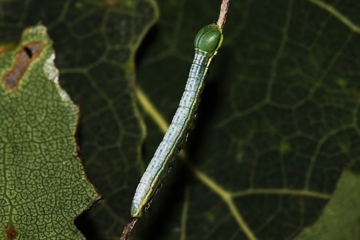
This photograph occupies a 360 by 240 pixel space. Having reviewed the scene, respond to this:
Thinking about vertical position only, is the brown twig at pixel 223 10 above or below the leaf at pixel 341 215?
above

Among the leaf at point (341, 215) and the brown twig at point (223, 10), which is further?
the leaf at point (341, 215)

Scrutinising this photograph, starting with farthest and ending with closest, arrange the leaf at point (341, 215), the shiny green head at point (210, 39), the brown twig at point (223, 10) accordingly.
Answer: the leaf at point (341, 215) < the shiny green head at point (210, 39) < the brown twig at point (223, 10)

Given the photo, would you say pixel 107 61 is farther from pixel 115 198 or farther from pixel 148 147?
pixel 115 198

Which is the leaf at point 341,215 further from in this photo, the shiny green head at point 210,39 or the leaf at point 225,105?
the shiny green head at point 210,39

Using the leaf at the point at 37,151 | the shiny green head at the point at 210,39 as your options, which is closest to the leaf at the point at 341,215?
the shiny green head at the point at 210,39

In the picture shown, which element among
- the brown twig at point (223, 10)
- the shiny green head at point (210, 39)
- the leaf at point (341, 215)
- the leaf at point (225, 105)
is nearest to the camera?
the brown twig at point (223, 10)

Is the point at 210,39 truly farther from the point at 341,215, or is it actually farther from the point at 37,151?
the point at 341,215

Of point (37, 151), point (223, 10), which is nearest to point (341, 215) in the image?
point (223, 10)
